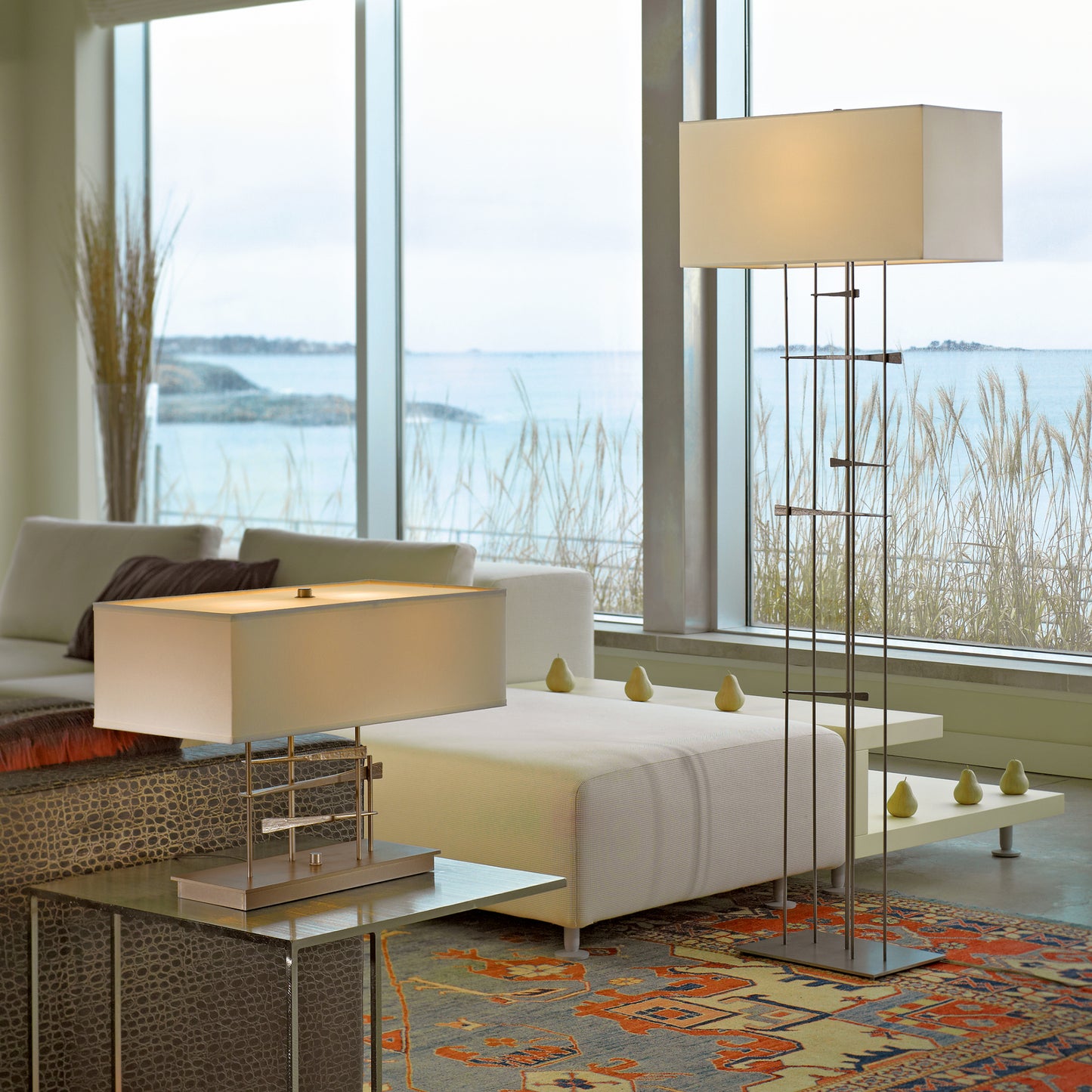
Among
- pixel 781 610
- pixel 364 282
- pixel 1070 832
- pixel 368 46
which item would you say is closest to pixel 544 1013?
pixel 1070 832

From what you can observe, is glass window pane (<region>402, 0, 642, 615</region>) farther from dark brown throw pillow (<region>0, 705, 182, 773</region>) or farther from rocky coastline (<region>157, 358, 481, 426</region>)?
dark brown throw pillow (<region>0, 705, 182, 773</region>)

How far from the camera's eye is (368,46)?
7.50m

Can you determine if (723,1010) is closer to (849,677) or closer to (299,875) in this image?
(849,677)

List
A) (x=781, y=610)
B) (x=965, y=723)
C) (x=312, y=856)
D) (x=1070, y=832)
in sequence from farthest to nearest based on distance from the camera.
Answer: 1. (x=781, y=610)
2. (x=965, y=723)
3. (x=1070, y=832)
4. (x=312, y=856)

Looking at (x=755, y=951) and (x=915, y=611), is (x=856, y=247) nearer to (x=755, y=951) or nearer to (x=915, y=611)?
(x=755, y=951)

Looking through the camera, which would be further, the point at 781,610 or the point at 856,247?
the point at 781,610

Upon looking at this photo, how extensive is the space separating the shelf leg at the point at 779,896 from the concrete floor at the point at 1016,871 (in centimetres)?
25

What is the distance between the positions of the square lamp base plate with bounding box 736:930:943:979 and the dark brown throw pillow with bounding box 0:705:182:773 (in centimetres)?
163

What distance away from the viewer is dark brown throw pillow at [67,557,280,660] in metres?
5.16

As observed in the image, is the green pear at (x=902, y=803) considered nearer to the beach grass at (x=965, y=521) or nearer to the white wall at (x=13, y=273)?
the beach grass at (x=965, y=521)

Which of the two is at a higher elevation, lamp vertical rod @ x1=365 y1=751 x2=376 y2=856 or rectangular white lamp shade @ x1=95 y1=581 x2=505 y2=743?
rectangular white lamp shade @ x1=95 y1=581 x2=505 y2=743

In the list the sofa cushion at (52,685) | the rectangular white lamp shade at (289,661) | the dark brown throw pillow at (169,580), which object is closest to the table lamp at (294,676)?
the rectangular white lamp shade at (289,661)

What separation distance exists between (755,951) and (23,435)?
238 inches

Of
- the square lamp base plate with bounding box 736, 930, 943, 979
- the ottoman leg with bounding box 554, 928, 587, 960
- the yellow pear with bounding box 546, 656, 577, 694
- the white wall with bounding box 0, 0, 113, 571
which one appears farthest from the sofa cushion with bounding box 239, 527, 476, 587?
the white wall with bounding box 0, 0, 113, 571
